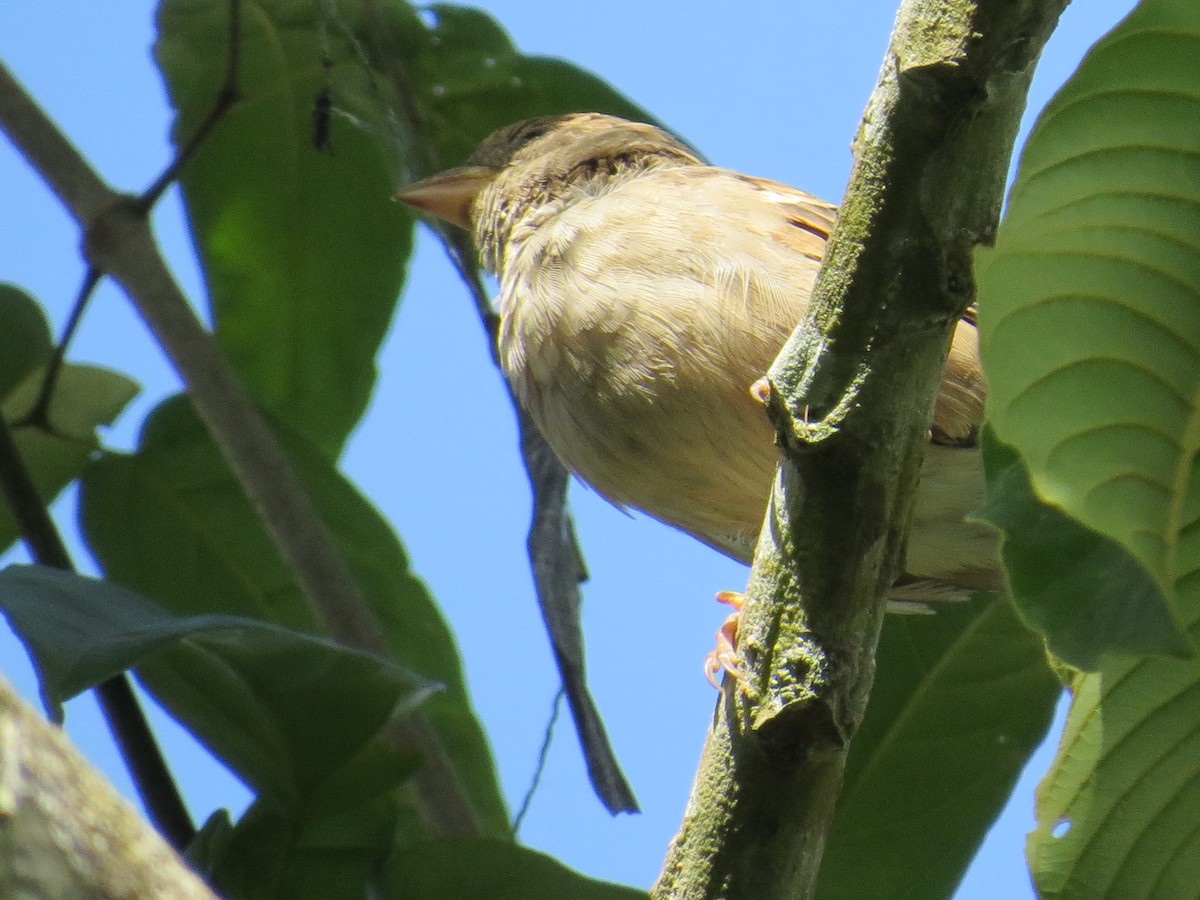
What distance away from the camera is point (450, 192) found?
3855 millimetres

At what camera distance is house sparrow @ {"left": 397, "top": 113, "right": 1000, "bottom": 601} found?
2.81 m

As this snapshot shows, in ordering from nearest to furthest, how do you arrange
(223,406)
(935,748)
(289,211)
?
(935,748), (223,406), (289,211)

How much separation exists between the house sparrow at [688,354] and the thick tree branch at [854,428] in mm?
888

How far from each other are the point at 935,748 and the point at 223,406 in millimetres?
1571

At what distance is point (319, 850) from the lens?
241cm

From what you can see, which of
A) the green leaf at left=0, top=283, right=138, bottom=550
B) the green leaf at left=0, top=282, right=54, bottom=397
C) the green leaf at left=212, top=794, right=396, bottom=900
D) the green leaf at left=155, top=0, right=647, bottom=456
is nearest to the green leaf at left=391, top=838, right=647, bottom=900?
the green leaf at left=212, top=794, right=396, bottom=900

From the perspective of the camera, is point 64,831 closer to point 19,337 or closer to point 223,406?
point 223,406

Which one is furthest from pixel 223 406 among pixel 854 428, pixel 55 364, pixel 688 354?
pixel 854 428

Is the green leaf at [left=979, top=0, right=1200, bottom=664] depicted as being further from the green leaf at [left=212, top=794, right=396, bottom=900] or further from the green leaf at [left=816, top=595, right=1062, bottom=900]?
the green leaf at [left=816, top=595, right=1062, bottom=900]

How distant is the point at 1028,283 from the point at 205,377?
2.22 meters

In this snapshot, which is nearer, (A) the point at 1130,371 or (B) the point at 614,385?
(A) the point at 1130,371

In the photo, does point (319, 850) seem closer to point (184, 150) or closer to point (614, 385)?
point (614, 385)

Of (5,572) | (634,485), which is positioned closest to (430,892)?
(5,572)

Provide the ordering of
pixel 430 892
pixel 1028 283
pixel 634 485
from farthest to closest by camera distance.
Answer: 1. pixel 634 485
2. pixel 430 892
3. pixel 1028 283
